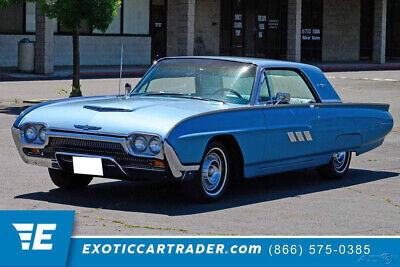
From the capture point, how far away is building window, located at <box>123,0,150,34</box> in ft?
120

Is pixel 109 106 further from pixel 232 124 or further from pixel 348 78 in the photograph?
pixel 348 78

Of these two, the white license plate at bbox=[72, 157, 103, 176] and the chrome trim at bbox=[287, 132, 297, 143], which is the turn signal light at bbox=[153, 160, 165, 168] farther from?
the chrome trim at bbox=[287, 132, 297, 143]

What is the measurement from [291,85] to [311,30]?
116 ft

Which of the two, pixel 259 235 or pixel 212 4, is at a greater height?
pixel 212 4

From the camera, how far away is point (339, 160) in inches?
436

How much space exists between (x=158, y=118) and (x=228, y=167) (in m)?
1.03

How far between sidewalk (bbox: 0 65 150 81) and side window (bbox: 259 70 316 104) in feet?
61.1

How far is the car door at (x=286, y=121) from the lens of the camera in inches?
378

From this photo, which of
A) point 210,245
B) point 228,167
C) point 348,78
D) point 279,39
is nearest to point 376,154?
point 228,167

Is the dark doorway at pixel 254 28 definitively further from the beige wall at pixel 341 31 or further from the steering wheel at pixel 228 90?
the steering wheel at pixel 228 90

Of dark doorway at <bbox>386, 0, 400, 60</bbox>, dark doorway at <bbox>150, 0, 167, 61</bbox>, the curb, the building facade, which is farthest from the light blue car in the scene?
dark doorway at <bbox>386, 0, 400, 60</bbox>

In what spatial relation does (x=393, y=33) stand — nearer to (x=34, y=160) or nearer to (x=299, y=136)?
(x=299, y=136)

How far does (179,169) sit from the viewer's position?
8.45 meters

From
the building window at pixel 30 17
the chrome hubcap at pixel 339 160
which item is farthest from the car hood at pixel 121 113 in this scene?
the building window at pixel 30 17
